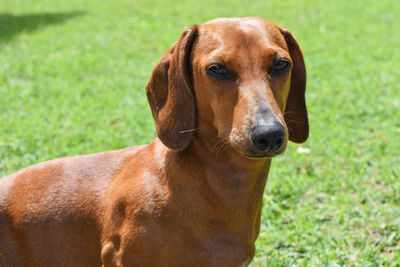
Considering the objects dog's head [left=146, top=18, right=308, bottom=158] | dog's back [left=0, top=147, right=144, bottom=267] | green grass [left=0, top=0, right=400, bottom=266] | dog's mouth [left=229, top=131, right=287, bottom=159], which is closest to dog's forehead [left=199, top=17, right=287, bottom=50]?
dog's head [left=146, top=18, right=308, bottom=158]

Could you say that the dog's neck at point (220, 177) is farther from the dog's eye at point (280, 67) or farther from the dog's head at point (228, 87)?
the dog's eye at point (280, 67)

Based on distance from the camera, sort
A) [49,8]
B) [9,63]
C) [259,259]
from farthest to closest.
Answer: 1. [49,8]
2. [9,63]
3. [259,259]

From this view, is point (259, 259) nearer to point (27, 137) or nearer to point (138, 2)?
point (27, 137)

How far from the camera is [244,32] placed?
101 inches

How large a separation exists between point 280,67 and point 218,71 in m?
0.33

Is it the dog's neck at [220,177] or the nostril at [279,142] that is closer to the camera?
the nostril at [279,142]

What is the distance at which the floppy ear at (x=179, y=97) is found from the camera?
2.65m

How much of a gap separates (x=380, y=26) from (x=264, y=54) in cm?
917

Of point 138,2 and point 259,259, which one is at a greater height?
point 259,259

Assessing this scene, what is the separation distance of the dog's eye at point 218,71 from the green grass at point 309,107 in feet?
5.62

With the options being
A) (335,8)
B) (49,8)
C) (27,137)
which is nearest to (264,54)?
(27,137)

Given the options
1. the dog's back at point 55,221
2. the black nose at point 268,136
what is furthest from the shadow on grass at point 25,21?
the black nose at point 268,136

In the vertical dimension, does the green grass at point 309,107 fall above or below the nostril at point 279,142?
below

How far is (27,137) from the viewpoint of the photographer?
570cm
